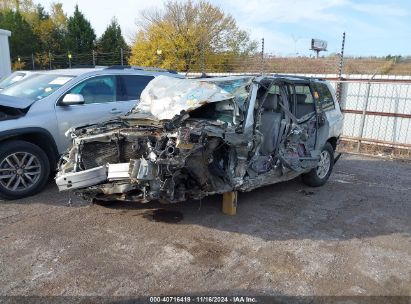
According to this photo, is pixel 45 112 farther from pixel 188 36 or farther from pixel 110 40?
pixel 110 40

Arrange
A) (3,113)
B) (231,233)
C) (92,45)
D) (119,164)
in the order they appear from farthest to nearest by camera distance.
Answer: (92,45) → (3,113) → (231,233) → (119,164)

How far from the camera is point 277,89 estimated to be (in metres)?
5.38

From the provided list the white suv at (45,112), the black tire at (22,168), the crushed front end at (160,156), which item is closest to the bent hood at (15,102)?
the white suv at (45,112)

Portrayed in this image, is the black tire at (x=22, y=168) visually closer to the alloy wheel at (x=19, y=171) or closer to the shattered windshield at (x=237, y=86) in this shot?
the alloy wheel at (x=19, y=171)

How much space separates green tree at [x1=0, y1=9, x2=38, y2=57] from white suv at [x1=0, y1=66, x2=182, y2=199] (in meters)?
32.9

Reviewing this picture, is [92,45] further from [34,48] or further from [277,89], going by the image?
[277,89]

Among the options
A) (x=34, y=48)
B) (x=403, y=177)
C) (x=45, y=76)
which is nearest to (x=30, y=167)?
(x=45, y=76)

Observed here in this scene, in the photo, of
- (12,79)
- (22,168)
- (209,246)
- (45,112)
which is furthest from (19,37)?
(209,246)

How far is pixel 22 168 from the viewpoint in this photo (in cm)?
519

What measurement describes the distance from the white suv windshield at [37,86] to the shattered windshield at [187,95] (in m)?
1.47

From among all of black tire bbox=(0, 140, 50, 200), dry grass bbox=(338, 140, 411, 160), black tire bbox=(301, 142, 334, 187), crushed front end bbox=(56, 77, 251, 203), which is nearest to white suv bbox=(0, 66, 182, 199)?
black tire bbox=(0, 140, 50, 200)

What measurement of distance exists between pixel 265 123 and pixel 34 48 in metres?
36.3

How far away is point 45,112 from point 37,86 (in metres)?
0.77

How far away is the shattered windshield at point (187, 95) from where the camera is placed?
4582 mm
